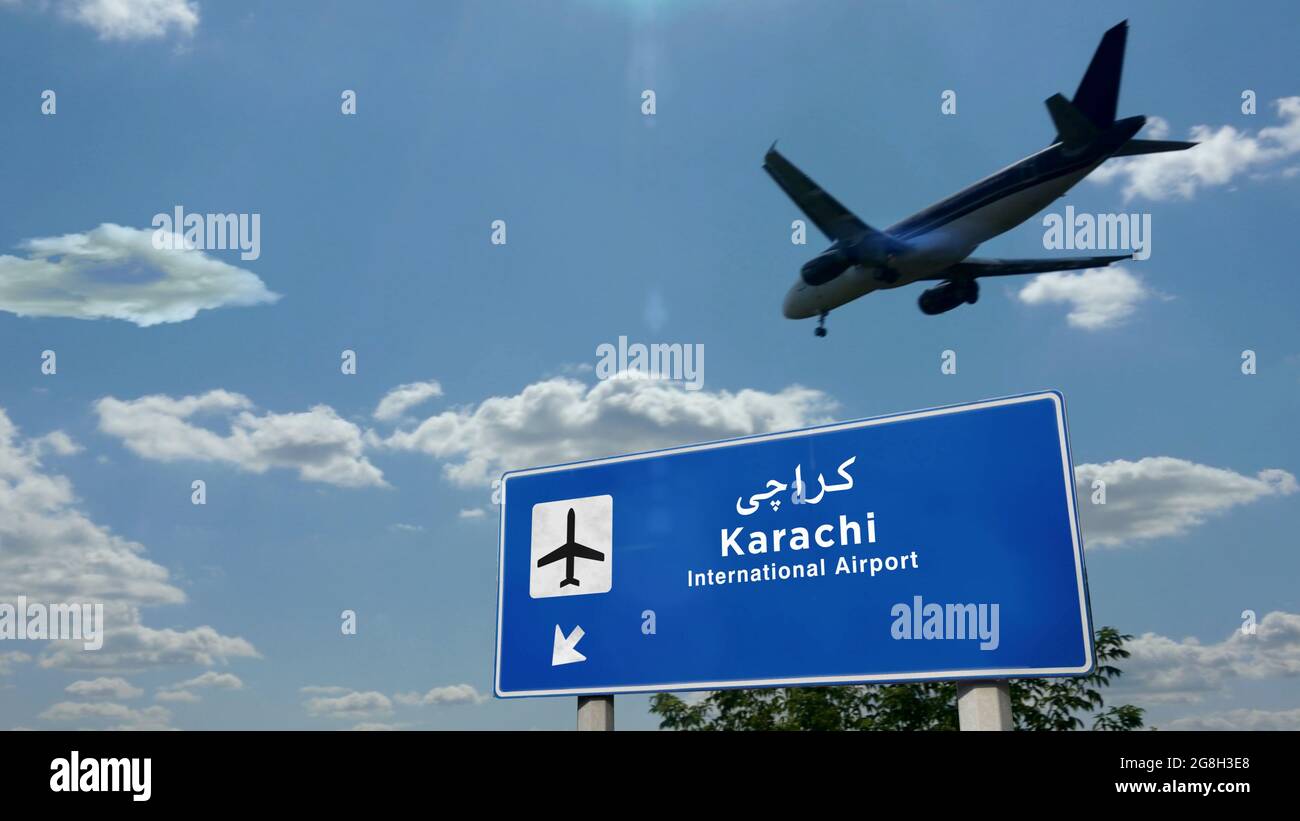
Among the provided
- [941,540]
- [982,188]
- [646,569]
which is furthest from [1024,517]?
[982,188]

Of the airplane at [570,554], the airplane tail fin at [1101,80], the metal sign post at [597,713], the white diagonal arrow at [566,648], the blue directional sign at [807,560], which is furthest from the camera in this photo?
the airplane tail fin at [1101,80]

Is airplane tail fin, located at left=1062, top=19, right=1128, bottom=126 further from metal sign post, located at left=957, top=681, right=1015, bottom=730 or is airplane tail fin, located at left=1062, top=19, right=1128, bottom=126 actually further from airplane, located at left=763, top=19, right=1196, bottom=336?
metal sign post, located at left=957, top=681, right=1015, bottom=730

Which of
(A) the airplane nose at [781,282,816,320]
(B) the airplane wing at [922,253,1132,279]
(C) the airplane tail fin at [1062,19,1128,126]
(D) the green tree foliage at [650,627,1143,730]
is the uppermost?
(C) the airplane tail fin at [1062,19,1128,126]

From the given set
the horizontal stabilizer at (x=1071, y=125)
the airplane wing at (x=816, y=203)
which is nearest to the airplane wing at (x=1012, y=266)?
the airplane wing at (x=816, y=203)

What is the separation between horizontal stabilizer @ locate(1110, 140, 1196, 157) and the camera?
4266 centimetres

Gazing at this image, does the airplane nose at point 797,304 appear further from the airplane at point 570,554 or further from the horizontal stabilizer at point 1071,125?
the airplane at point 570,554

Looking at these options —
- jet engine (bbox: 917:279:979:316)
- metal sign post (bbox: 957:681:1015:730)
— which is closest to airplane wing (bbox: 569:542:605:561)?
metal sign post (bbox: 957:681:1015:730)

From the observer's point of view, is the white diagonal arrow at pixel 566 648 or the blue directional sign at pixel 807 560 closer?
the blue directional sign at pixel 807 560

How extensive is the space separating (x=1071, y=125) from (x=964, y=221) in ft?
17.0

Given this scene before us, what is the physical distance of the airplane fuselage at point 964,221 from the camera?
1706 inches

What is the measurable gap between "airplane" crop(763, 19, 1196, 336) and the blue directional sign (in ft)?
106

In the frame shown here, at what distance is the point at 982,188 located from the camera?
44.3 meters
